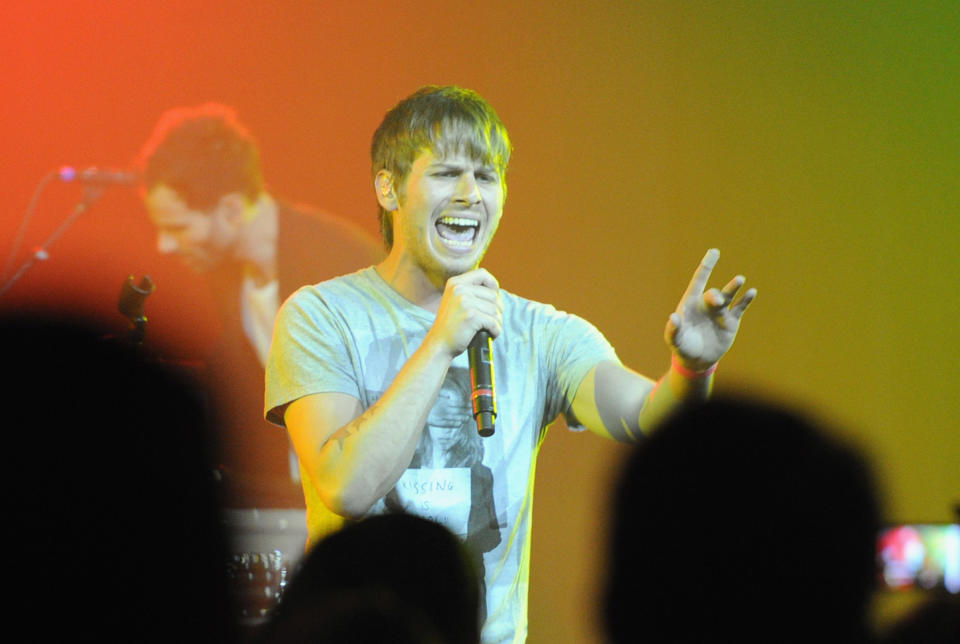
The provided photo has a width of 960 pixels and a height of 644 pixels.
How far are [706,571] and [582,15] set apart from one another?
258 centimetres

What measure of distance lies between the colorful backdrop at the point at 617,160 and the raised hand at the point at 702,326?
1.43 metres

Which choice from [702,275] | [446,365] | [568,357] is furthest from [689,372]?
[446,365]

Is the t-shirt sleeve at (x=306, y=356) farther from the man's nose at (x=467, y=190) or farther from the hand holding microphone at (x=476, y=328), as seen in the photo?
the man's nose at (x=467, y=190)

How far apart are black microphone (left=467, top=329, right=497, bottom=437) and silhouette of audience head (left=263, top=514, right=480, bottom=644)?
0.59m

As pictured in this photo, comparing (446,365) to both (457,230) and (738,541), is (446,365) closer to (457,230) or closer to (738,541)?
(457,230)

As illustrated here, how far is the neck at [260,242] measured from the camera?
292 cm

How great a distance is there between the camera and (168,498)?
1.08 meters

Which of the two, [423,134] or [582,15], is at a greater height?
[582,15]

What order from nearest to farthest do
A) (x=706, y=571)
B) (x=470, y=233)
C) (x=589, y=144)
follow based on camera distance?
(x=706, y=571), (x=470, y=233), (x=589, y=144)

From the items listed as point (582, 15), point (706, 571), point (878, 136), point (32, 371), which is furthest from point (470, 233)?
point (878, 136)

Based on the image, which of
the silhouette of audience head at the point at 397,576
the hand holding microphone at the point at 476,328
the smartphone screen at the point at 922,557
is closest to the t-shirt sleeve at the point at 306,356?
the hand holding microphone at the point at 476,328

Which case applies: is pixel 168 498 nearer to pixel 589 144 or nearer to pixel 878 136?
pixel 589 144

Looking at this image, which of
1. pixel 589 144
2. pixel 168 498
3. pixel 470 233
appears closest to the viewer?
pixel 168 498

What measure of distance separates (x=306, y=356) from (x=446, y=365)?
263 mm
